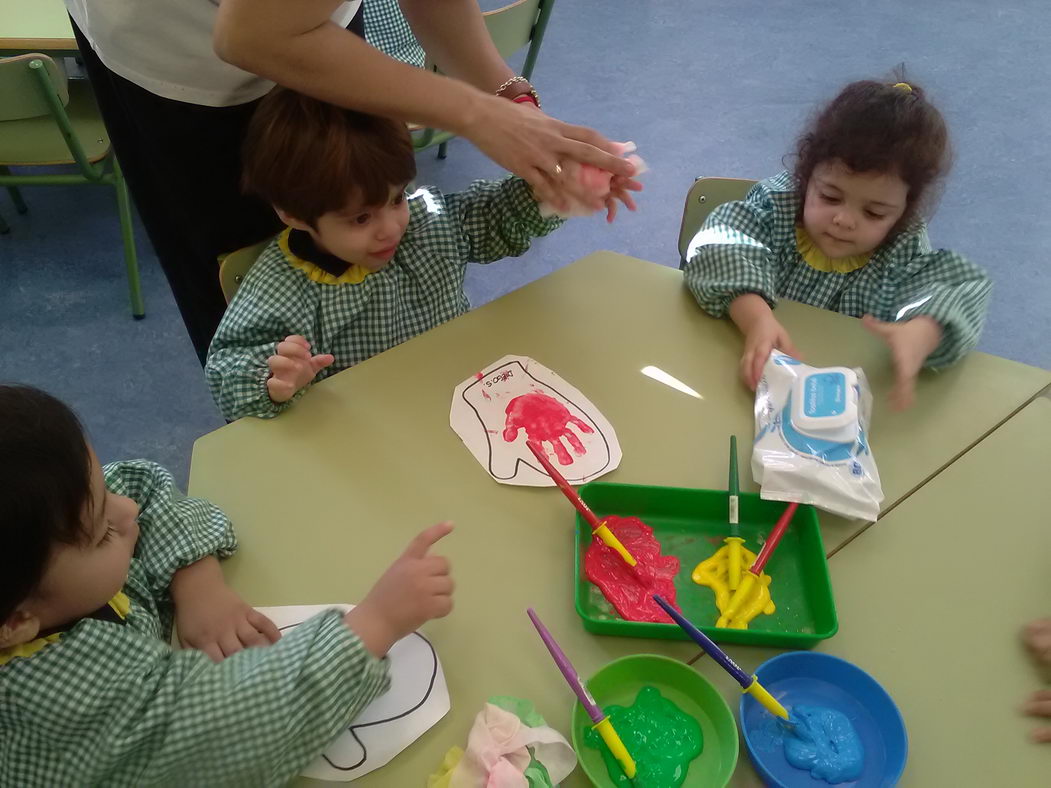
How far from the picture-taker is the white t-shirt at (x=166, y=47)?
1057mm

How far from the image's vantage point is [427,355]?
1.09 m

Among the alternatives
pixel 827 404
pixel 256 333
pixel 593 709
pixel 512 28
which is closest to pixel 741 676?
pixel 593 709

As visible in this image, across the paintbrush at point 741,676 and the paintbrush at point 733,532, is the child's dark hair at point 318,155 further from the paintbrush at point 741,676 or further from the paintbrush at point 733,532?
the paintbrush at point 741,676

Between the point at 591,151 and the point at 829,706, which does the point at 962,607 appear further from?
the point at 591,151

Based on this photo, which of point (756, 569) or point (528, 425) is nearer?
point (756, 569)

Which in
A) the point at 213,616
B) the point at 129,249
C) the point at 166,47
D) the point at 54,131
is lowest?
the point at 129,249

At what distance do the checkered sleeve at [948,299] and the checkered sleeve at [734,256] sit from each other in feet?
0.68

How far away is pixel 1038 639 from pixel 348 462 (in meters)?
0.74

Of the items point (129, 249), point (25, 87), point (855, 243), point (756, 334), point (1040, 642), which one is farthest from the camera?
point (129, 249)

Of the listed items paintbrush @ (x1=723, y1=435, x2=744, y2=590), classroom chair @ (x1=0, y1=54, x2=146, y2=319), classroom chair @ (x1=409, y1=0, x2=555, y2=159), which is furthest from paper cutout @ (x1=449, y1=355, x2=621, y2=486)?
classroom chair @ (x1=0, y1=54, x2=146, y2=319)

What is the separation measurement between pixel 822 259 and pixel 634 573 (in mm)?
767

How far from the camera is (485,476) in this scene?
36.9 inches

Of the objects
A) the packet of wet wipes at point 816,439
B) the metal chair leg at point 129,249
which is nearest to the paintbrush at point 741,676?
the packet of wet wipes at point 816,439

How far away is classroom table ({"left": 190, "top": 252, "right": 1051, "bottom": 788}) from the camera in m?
0.79
